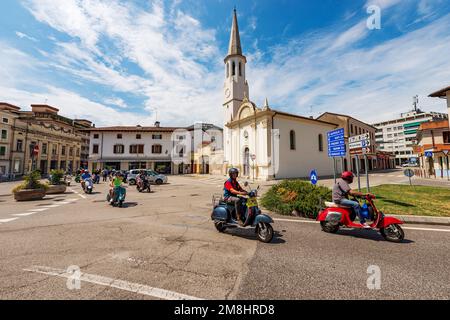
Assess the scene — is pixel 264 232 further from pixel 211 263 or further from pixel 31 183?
pixel 31 183

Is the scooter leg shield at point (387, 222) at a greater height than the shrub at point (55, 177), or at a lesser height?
lesser

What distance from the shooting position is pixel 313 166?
96.4 ft

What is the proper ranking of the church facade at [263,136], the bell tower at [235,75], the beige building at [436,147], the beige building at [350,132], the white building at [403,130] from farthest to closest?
the white building at [403,130]
the beige building at [350,132]
the bell tower at [235,75]
the church facade at [263,136]
the beige building at [436,147]

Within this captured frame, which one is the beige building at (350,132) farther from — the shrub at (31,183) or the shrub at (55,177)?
the shrub at (31,183)

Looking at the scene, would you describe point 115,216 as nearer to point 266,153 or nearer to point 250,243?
point 250,243

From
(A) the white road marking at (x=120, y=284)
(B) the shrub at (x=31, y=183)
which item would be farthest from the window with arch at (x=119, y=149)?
(A) the white road marking at (x=120, y=284)

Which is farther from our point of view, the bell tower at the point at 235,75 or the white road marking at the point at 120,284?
the bell tower at the point at 235,75

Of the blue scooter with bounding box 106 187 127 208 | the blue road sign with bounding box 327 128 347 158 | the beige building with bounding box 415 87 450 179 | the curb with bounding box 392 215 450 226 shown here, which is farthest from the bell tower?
the curb with bounding box 392 215 450 226

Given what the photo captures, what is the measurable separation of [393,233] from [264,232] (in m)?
3.00

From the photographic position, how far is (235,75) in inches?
1300

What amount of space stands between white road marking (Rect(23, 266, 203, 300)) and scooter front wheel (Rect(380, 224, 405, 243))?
4720 mm

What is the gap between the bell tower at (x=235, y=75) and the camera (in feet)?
108

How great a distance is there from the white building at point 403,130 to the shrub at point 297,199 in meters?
84.1

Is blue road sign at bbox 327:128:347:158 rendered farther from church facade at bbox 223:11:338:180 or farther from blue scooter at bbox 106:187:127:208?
church facade at bbox 223:11:338:180
